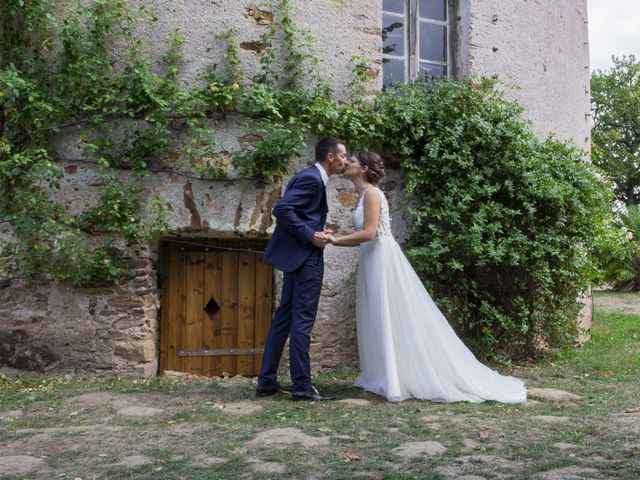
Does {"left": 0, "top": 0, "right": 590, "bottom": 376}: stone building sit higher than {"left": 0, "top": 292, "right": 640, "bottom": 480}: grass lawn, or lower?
higher

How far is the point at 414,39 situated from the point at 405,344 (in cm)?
339

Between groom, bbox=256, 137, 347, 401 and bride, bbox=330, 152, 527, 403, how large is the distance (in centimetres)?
21

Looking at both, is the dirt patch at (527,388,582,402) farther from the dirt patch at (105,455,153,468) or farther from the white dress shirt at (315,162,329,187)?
the dirt patch at (105,455,153,468)

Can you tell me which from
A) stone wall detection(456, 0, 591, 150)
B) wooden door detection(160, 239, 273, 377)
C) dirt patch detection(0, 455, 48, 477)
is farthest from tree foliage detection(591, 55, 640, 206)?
dirt patch detection(0, 455, 48, 477)

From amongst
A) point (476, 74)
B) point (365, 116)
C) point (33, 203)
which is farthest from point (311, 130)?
point (33, 203)

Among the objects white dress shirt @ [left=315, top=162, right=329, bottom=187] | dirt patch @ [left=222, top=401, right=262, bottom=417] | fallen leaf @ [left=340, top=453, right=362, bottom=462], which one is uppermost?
white dress shirt @ [left=315, top=162, right=329, bottom=187]

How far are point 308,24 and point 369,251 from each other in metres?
2.31

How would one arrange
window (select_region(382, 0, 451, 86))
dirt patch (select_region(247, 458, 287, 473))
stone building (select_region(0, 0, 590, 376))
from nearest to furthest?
dirt patch (select_region(247, 458, 287, 473))
stone building (select_region(0, 0, 590, 376))
window (select_region(382, 0, 451, 86))

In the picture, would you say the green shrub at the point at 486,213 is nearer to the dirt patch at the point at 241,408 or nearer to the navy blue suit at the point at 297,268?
the navy blue suit at the point at 297,268

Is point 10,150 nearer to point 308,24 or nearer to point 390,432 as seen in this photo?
point 308,24

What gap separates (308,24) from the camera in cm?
638

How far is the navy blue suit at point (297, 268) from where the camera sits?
191 inches

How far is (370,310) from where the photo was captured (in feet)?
17.1

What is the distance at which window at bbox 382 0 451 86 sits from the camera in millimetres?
7074
